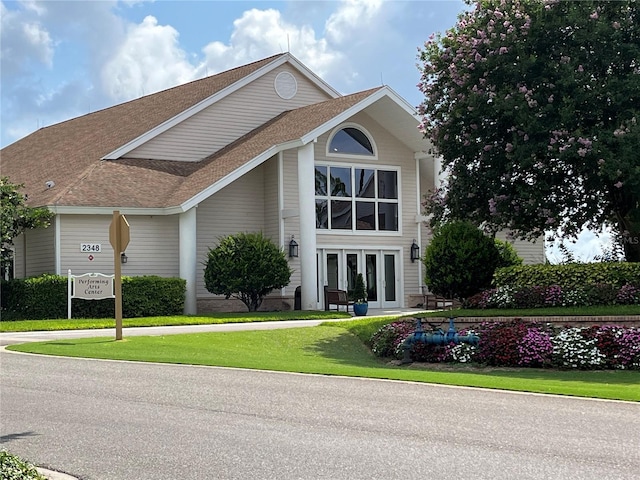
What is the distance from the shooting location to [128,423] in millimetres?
9766

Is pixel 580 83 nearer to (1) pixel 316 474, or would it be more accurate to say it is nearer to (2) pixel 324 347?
Answer: (2) pixel 324 347

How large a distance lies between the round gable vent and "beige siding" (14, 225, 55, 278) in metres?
11.2

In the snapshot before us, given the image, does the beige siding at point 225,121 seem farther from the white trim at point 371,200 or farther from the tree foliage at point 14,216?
the tree foliage at point 14,216

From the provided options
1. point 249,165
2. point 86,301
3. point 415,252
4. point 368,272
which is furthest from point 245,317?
point 415,252

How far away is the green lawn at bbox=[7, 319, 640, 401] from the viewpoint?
13.5 meters

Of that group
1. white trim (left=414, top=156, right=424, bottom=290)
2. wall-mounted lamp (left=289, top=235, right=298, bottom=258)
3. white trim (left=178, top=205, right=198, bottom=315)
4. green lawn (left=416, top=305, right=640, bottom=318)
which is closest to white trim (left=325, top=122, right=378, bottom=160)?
white trim (left=414, top=156, right=424, bottom=290)

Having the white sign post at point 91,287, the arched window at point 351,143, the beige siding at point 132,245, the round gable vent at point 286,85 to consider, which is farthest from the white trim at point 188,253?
the round gable vent at point 286,85

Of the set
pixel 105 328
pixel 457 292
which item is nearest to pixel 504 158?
pixel 457 292

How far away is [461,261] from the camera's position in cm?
2628

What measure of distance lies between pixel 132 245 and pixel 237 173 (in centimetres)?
417

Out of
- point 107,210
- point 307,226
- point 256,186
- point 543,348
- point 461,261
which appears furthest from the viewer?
point 256,186

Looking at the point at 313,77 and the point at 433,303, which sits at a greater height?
the point at 313,77

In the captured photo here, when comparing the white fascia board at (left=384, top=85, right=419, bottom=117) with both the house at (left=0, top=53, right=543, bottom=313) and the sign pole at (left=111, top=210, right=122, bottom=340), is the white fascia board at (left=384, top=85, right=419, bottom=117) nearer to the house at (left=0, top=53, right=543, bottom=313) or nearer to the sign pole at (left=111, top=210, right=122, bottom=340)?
the house at (left=0, top=53, right=543, bottom=313)

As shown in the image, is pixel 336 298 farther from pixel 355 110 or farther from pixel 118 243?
pixel 118 243
